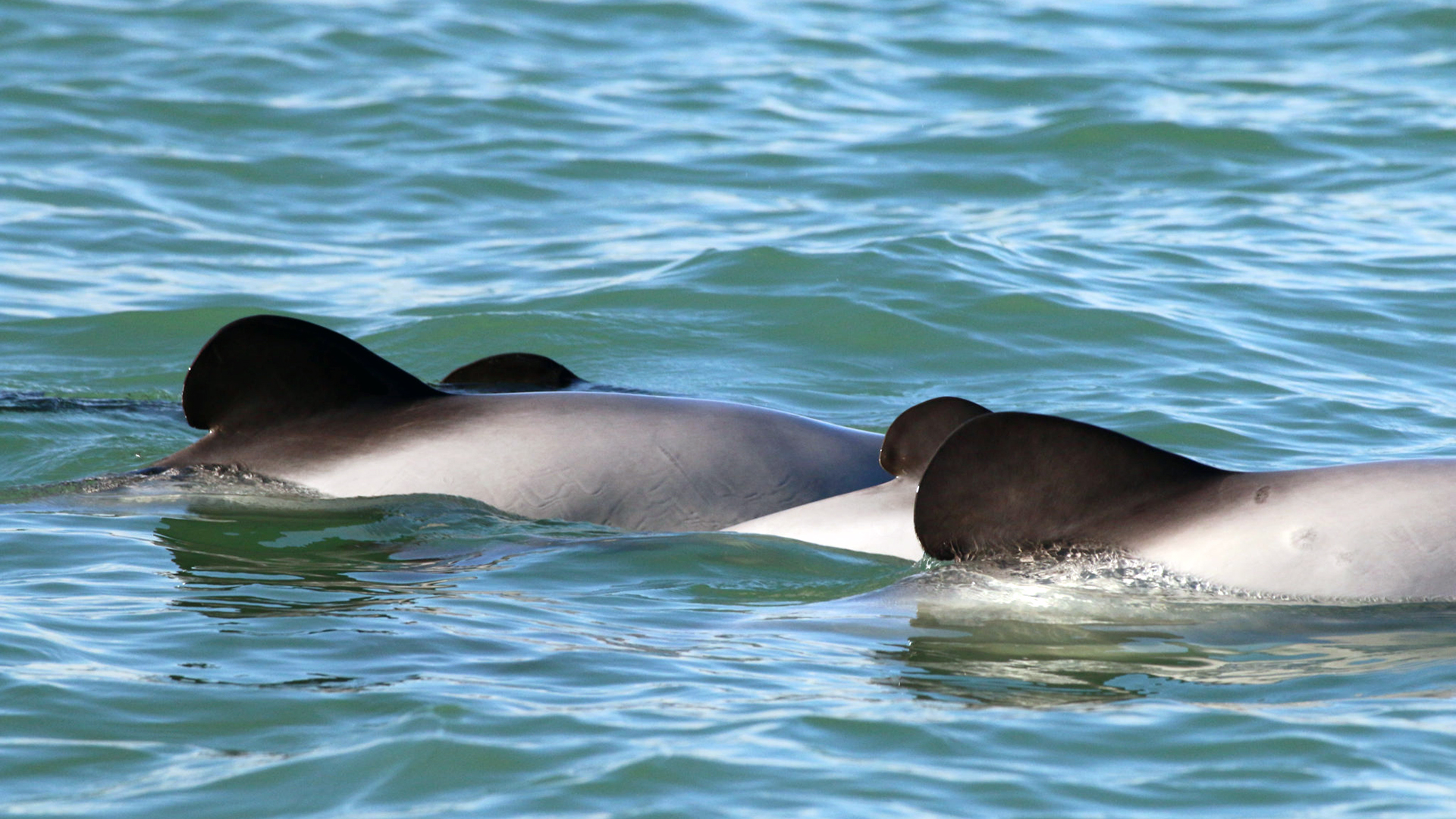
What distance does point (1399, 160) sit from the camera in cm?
1466

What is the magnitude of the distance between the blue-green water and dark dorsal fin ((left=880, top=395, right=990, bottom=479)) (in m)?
0.42

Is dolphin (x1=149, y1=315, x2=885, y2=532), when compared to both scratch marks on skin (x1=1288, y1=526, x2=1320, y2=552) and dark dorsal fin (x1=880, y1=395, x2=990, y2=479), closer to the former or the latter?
dark dorsal fin (x1=880, y1=395, x2=990, y2=479)

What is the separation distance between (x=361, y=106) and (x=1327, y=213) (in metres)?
8.59

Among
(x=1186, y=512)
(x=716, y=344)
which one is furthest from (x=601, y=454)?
(x=716, y=344)

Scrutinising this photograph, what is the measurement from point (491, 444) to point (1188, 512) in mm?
2639

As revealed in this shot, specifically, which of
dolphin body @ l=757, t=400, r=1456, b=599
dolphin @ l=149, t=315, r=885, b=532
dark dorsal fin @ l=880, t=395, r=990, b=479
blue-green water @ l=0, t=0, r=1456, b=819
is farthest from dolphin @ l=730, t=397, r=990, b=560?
dolphin body @ l=757, t=400, r=1456, b=599

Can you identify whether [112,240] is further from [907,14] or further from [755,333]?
[907,14]

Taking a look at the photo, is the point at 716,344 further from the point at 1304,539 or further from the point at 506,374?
the point at 1304,539

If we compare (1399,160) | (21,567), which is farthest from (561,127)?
(21,567)

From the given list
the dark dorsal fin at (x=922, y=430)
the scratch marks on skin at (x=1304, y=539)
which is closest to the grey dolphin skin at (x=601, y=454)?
the dark dorsal fin at (x=922, y=430)

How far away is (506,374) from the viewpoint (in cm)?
736

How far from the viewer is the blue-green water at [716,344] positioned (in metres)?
4.14

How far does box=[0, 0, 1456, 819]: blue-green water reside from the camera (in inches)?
163

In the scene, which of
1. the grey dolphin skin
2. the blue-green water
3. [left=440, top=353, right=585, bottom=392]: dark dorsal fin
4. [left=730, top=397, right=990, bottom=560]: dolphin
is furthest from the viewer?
[left=440, top=353, right=585, bottom=392]: dark dorsal fin
